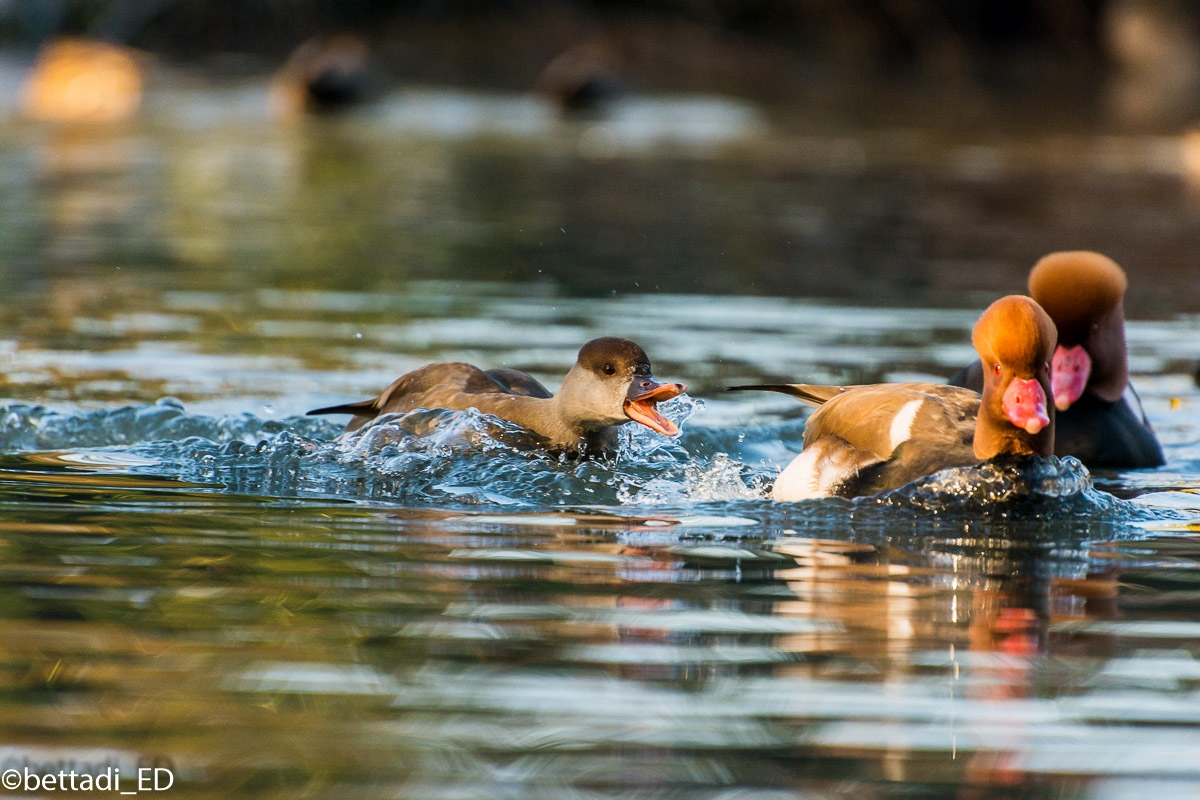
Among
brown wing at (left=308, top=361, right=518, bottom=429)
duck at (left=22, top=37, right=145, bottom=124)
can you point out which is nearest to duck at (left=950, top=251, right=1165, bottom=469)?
brown wing at (left=308, top=361, right=518, bottom=429)

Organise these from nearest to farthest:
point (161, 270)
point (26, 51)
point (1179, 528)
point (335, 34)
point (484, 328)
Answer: point (1179, 528), point (484, 328), point (161, 270), point (26, 51), point (335, 34)

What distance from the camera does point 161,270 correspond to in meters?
13.1

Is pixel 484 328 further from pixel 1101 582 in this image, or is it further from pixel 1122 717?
pixel 1122 717

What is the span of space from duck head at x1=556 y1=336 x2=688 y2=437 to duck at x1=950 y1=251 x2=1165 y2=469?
182cm

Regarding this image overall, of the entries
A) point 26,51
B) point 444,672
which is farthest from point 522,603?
point 26,51

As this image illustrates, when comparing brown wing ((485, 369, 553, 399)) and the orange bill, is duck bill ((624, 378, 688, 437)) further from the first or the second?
brown wing ((485, 369, 553, 399))

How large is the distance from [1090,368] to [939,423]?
1.90 metres

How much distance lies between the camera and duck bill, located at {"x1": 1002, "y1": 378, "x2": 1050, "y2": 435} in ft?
19.6

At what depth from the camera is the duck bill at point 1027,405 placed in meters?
5.98

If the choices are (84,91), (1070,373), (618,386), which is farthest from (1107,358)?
(84,91)

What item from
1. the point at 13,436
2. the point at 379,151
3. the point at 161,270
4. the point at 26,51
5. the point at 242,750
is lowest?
the point at 242,750

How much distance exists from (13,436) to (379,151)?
16.1m

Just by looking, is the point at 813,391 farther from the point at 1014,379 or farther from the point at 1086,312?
the point at 1086,312

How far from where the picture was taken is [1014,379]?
19.7 ft
